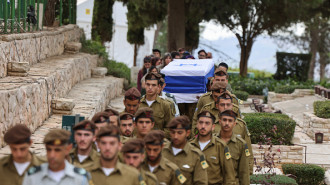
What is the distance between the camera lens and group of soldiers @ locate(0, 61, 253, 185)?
5.84 metres

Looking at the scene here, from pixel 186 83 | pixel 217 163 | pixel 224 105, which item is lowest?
pixel 217 163

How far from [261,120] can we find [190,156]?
875 centimetres

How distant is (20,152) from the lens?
596 cm

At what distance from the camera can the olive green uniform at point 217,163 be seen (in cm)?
831

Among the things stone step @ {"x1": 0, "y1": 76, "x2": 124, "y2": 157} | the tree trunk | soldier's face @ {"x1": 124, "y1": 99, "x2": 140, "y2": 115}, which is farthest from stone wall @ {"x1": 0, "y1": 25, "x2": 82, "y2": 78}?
the tree trunk

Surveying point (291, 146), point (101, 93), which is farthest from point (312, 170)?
point (101, 93)

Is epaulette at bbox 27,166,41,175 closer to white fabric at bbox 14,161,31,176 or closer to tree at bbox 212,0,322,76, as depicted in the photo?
white fabric at bbox 14,161,31,176

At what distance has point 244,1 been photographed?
3253 cm

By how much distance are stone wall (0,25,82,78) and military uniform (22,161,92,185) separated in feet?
19.7

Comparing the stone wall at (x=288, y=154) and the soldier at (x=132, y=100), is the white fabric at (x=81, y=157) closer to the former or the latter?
the soldier at (x=132, y=100)

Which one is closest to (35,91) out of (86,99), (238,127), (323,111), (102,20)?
(86,99)

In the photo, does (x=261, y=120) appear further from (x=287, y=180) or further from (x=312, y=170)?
(x=287, y=180)

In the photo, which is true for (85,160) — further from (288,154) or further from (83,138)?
(288,154)

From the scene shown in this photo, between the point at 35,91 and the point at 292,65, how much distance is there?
81.4 feet
